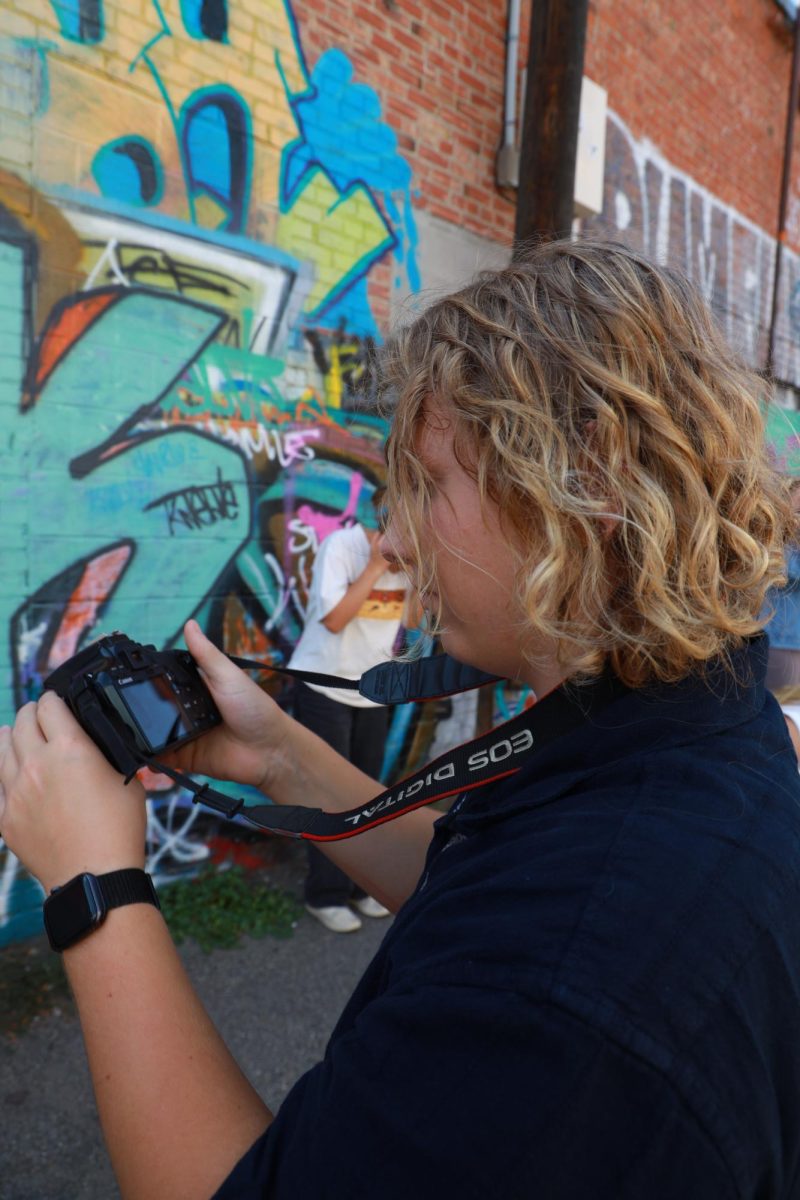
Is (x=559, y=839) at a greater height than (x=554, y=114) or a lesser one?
lesser

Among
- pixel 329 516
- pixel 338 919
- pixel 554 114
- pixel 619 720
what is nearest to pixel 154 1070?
pixel 619 720

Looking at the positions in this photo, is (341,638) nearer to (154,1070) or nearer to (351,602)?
(351,602)

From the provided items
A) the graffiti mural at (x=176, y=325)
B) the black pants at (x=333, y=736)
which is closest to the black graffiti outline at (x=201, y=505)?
the graffiti mural at (x=176, y=325)

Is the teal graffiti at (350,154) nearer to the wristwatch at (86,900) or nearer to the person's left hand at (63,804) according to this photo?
the person's left hand at (63,804)

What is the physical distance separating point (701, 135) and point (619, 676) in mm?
6588

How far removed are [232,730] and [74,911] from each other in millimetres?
→ 578

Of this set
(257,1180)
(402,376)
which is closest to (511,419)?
(402,376)

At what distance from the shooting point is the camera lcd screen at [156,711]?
112 cm

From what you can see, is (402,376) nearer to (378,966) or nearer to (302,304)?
(378,966)

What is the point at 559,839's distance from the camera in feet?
2.39

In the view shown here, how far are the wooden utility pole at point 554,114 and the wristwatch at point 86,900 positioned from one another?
10.1 feet

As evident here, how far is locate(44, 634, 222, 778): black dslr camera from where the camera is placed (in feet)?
3.46

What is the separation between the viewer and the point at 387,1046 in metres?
0.67

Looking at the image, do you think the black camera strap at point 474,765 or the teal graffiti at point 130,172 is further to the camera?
the teal graffiti at point 130,172
